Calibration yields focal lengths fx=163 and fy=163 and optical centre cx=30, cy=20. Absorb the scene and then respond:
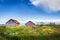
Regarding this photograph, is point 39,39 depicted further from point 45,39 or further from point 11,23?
point 11,23

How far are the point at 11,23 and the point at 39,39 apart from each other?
34.8 metres

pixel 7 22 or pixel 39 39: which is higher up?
pixel 7 22

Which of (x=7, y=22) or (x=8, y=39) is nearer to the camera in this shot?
(x=8, y=39)

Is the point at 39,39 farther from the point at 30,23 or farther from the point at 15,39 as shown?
the point at 30,23

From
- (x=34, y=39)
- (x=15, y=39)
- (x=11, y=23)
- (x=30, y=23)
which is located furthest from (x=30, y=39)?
(x=30, y=23)

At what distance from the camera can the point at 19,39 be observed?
25828 millimetres

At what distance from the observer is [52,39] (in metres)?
26.3

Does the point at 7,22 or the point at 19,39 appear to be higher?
the point at 7,22

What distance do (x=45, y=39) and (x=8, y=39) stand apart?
599 centimetres

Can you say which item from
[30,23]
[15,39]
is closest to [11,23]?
[30,23]

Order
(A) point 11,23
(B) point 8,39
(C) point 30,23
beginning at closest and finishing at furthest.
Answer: (B) point 8,39
(A) point 11,23
(C) point 30,23

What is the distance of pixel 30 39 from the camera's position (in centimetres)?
2620

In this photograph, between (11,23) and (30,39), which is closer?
(30,39)

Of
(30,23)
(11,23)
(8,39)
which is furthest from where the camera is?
(30,23)
